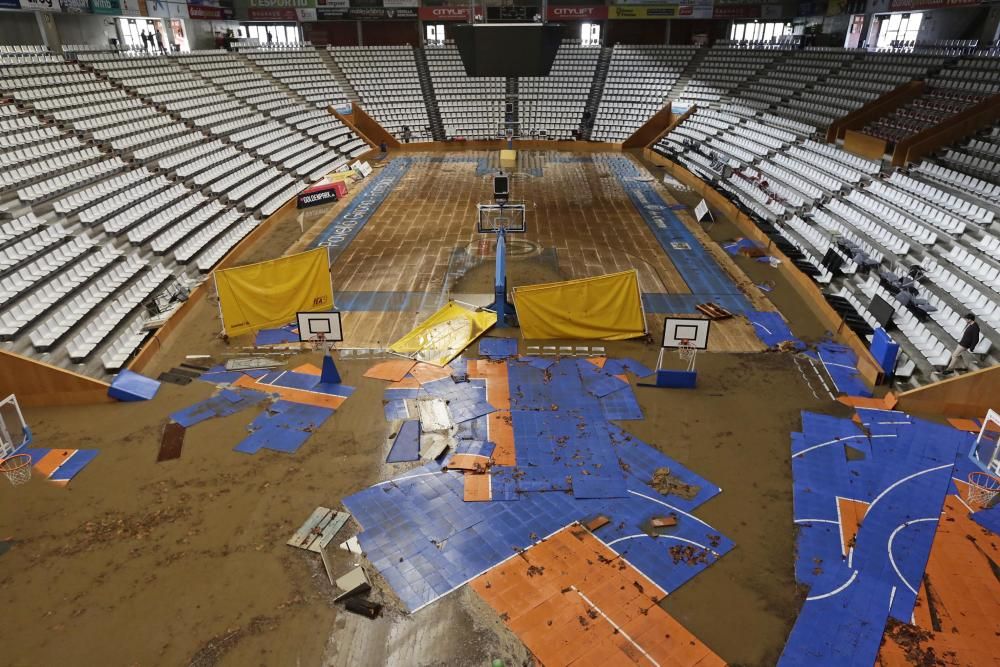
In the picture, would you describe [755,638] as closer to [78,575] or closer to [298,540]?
[298,540]

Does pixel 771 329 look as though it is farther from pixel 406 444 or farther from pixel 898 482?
pixel 406 444

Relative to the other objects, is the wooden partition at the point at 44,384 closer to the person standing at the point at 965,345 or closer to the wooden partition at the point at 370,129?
the person standing at the point at 965,345

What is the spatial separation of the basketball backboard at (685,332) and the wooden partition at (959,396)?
3.59m

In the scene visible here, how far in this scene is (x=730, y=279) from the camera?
16.8m

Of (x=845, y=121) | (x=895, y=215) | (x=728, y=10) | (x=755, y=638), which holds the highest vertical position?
(x=728, y=10)

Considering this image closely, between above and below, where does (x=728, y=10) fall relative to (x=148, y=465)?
above

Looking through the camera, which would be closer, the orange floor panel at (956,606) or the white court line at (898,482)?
the orange floor panel at (956,606)

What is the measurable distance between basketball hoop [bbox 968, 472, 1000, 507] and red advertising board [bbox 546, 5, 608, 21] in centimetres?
3766

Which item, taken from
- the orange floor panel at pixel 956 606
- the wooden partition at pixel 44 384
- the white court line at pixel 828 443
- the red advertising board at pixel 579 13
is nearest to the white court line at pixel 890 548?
the orange floor panel at pixel 956 606

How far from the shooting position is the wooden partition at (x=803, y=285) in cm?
1203

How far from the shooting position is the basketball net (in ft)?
37.4

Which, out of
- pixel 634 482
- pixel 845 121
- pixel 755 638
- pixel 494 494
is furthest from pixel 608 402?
pixel 845 121

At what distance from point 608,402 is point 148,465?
7641 mm

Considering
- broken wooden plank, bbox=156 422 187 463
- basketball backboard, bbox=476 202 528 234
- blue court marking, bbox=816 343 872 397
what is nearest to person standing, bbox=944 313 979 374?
blue court marking, bbox=816 343 872 397
